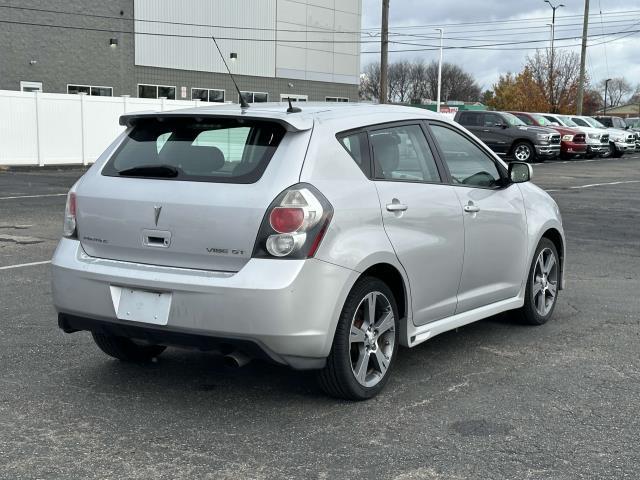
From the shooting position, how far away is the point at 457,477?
3.71m

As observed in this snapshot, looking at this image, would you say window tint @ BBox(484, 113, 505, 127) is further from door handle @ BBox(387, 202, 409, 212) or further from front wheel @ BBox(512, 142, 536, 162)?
door handle @ BBox(387, 202, 409, 212)

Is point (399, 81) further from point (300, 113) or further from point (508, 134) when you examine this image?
point (300, 113)

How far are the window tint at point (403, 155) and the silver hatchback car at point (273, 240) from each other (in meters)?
0.01

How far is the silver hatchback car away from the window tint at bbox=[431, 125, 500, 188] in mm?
145

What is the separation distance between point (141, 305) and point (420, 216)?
1702 millimetres

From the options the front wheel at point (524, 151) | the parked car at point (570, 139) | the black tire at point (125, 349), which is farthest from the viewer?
the parked car at point (570, 139)

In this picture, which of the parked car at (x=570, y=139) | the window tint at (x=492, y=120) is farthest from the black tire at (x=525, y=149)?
the parked car at (x=570, y=139)

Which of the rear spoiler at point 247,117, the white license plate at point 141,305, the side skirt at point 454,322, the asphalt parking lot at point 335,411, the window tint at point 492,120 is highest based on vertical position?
the window tint at point 492,120

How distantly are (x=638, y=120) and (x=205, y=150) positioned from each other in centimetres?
5295

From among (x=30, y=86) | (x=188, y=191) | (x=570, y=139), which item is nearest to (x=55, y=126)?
(x=30, y=86)

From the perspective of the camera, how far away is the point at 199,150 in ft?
15.3

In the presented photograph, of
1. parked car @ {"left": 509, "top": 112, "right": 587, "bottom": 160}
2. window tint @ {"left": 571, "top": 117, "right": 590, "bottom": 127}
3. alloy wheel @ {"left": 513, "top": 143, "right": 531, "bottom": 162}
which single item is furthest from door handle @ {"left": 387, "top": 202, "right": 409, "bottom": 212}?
window tint @ {"left": 571, "top": 117, "right": 590, "bottom": 127}

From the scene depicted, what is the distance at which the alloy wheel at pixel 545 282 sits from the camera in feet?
21.5

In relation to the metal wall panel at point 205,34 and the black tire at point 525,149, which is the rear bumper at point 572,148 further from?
the metal wall panel at point 205,34
